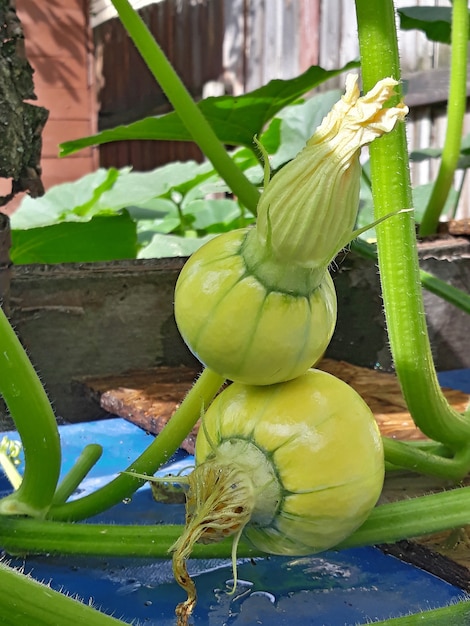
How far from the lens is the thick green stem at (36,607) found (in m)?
0.59

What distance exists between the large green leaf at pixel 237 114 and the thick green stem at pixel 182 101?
0.36m

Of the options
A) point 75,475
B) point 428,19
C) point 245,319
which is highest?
point 428,19

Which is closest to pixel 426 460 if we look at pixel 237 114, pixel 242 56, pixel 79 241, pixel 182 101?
pixel 182 101

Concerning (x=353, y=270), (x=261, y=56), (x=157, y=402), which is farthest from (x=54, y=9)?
(x=157, y=402)

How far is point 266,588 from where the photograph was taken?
89 centimetres

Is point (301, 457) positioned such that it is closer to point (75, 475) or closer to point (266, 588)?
point (266, 588)

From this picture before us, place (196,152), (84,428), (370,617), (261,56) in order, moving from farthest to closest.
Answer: (196,152), (261,56), (84,428), (370,617)

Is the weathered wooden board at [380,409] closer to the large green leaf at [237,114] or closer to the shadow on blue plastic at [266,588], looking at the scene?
the shadow on blue plastic at [266,588]

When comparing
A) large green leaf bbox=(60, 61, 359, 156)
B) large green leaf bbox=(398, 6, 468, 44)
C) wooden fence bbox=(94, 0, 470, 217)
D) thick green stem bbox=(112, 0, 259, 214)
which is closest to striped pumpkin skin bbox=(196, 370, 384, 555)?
thick green stem bbox=(112, 0, 259, 214)

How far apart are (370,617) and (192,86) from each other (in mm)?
5898

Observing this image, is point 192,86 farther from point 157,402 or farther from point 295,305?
point 295,305

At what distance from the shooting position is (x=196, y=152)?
6.38 meters

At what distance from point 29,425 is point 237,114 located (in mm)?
1019

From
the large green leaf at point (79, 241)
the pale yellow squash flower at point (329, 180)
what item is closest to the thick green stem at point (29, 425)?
the pale yellow squash flower at point (329, 180)
